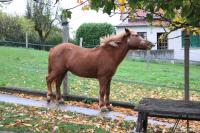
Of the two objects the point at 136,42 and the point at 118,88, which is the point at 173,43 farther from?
the point at 136,42

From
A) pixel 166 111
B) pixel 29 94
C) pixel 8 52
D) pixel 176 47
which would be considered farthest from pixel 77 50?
pixel 176 47

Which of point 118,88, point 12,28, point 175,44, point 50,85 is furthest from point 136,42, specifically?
point 12,28

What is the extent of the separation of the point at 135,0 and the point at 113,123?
173 inches

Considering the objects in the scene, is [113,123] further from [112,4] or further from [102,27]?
[102,27]

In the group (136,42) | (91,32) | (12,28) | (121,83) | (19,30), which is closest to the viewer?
(136,42)

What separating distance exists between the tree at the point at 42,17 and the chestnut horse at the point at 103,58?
96.3 feet

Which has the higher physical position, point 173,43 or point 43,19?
point 43,19

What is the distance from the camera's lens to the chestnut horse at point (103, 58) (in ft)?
34.6

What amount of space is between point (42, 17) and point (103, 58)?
34889 millimetres

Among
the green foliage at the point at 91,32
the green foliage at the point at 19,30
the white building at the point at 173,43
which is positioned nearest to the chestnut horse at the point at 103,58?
the white building at the point at 173,43

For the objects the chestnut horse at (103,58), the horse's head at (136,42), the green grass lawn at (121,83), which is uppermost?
the horse's head at (136,42)

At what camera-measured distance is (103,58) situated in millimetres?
10555

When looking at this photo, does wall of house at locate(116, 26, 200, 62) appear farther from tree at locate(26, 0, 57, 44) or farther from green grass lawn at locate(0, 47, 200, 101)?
green grass lawn at locate(0, 47, 200, 101)

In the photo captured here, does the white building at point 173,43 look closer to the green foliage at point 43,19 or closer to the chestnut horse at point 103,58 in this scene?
the green foliage at point 43,19
